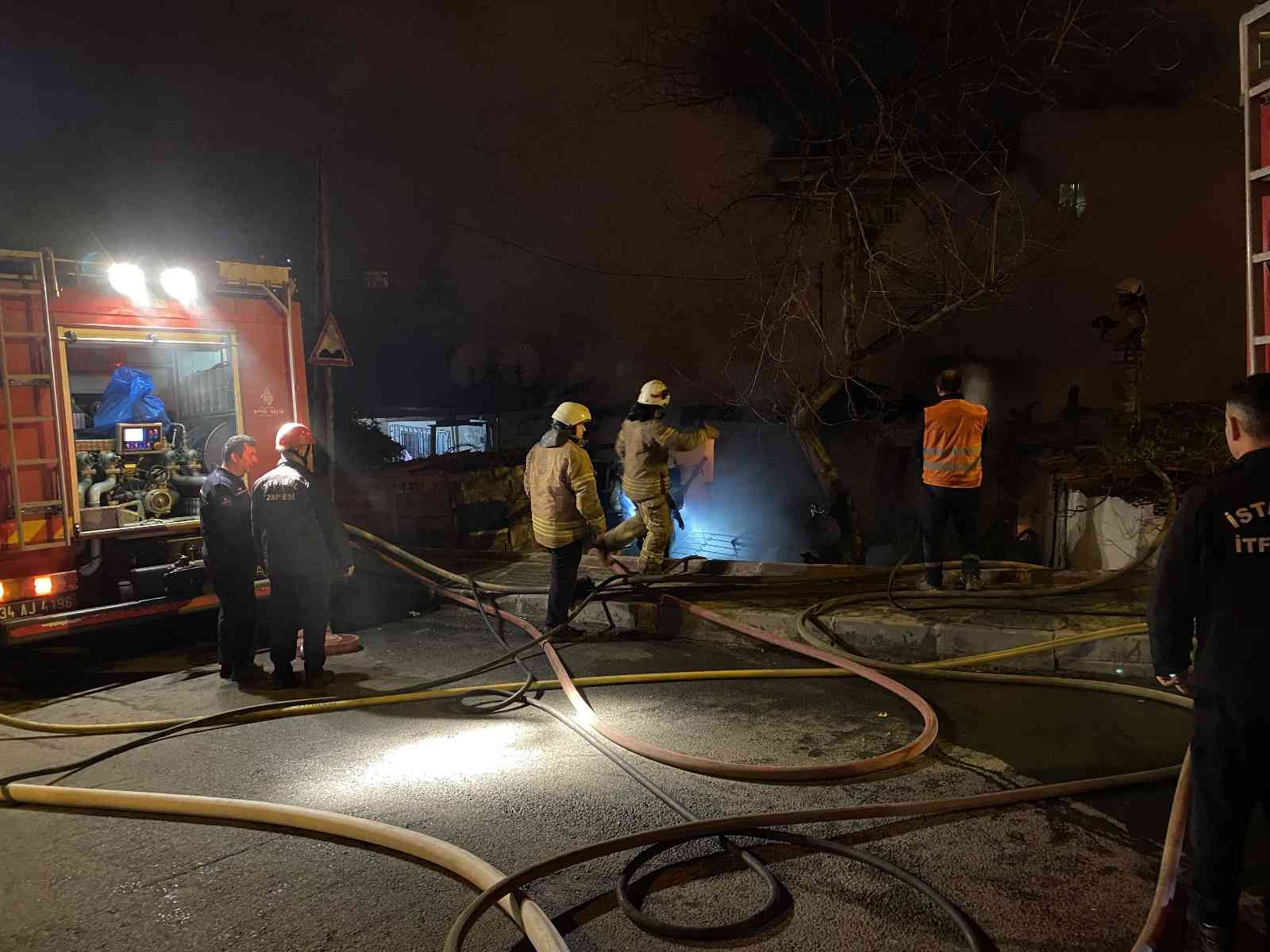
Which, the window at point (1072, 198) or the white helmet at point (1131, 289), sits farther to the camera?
the window at point (1072, 198)

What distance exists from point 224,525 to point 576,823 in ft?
12.1

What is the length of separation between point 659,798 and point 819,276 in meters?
9.58

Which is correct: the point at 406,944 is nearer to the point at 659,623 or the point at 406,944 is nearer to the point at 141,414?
the point at 659,623

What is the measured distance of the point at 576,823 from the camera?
3.65m

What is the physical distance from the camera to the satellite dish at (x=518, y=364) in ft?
66.9

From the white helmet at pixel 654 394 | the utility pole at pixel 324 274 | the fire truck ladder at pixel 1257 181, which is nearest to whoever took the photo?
the fire truck ladder at pixel 1257 181

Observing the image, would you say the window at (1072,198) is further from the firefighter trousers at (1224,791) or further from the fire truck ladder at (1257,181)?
the firefighter trousers at (1224,791)

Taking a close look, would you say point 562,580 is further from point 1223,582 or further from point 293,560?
point 1223,582

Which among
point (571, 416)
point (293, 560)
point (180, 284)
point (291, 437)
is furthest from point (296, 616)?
point (180, 284)

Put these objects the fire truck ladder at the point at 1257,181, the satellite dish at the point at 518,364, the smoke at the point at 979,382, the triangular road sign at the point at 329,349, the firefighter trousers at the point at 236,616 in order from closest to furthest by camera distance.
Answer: the fire truck ladder at the point at 1257,181 < the firefighter trousers at the point at 236,616 < the triangular road sign at the point at 329,349 < the smoke at the point at 979,382 < the satellite dish at the point at 518,364

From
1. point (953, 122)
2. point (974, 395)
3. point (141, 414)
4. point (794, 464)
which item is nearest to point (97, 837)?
point (141, 414)

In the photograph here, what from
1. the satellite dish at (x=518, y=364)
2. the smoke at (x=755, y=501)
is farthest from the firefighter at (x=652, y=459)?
the satellite dish at (x=518, y=364)

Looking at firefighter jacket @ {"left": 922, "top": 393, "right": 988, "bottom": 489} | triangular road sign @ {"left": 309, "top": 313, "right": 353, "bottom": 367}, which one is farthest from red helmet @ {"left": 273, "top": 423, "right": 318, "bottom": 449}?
firefighter jacket @ {"left": 922, "top": 393, "right": 988, "bottom": 489}

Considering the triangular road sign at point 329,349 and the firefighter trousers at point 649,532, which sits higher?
the triangular road sign at point 329,349
